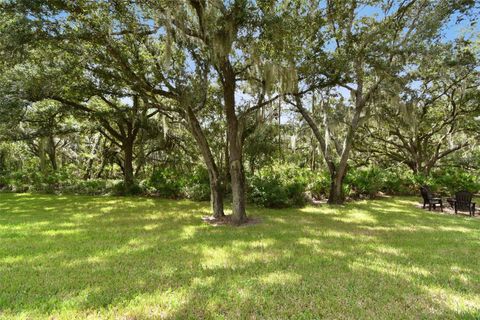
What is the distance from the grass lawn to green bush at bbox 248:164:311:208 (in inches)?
86.3

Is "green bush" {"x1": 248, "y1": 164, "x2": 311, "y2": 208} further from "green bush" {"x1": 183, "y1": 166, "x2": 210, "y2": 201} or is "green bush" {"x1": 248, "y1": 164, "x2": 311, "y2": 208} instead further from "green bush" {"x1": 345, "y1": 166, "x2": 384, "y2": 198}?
"green bush" {"x1": 345, "y1": 166, "x2": 384, "y2": 198}

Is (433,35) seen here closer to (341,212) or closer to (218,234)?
(341,212)

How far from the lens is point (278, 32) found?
533 cm

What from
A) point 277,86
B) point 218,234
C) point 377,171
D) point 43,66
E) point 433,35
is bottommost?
point 218,234

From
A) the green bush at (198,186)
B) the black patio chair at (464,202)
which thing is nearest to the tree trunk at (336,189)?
the black patio chair at (464,202)

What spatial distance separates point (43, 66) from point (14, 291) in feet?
21.5

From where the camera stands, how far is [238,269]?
11.4 ft

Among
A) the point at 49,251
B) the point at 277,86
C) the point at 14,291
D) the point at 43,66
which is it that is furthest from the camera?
the point at 43,66

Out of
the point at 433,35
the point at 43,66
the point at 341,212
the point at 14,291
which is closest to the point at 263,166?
the point at 341,212

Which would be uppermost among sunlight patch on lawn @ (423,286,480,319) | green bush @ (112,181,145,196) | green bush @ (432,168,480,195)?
green bush @ (432,168,480,195)

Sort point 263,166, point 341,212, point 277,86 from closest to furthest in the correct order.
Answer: point 277,86, point 341,212, point 263,166

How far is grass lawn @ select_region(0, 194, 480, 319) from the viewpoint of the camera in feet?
8.18

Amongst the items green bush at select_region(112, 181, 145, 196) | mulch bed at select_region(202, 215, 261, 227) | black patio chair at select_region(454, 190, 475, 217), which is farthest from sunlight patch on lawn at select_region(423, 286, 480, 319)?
green bush at select_region(112, 181, 145, 196)

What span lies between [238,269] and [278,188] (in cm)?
569
